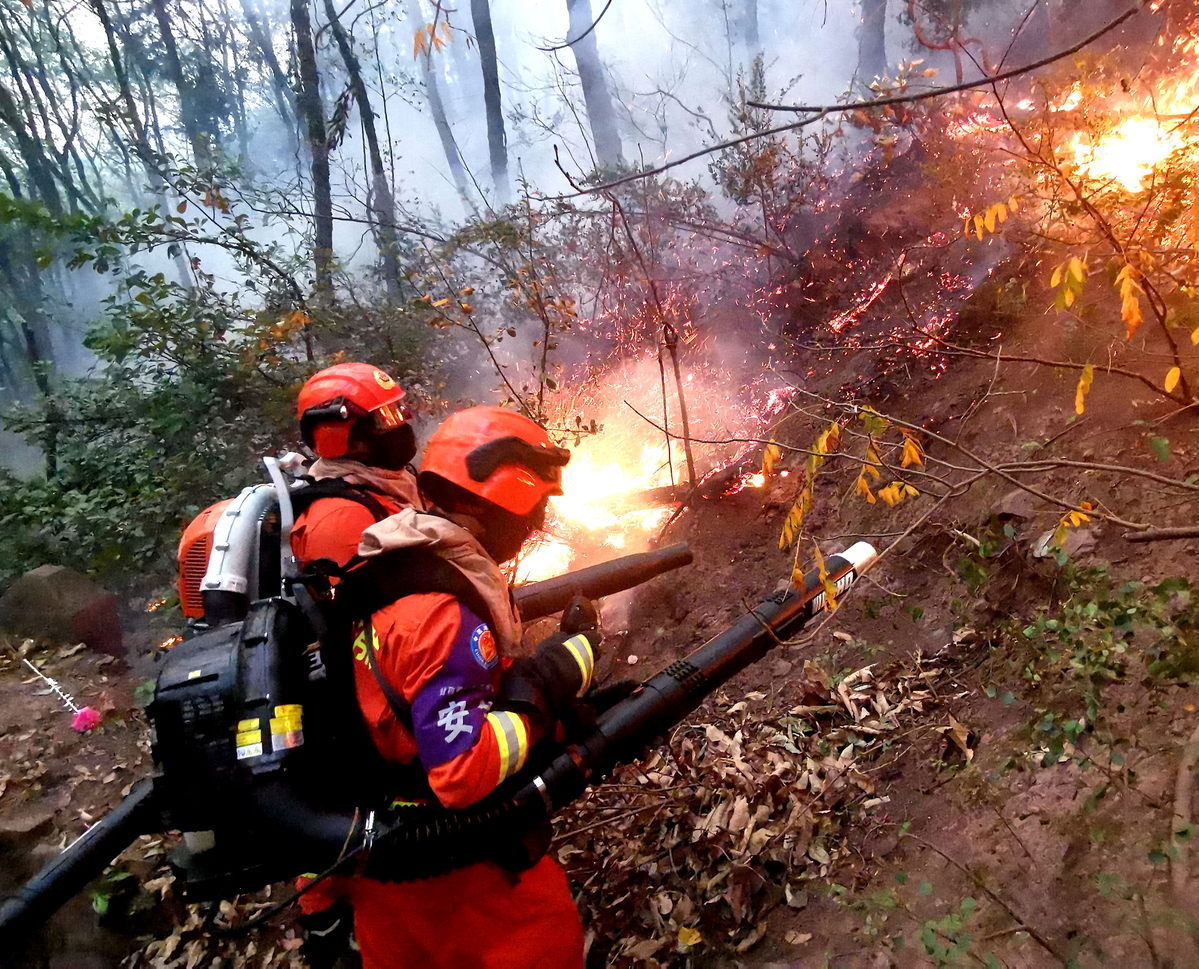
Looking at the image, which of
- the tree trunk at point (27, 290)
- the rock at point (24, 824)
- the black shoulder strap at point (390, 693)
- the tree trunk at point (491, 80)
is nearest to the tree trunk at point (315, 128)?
the tree trunk at point (491, 80)

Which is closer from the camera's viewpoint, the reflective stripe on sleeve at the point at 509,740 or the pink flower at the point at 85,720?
the reflective stripe on sleeve at the point at 509,740

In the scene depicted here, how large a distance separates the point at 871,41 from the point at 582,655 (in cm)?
1827

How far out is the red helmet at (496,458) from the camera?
8.18ft

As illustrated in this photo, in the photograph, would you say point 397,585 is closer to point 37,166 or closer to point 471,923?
point 471,923

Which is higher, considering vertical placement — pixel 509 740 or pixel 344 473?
pixel 344 473

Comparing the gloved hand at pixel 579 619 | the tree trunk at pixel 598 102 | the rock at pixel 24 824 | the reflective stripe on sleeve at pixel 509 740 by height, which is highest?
the tree trunk at pixel 598 102

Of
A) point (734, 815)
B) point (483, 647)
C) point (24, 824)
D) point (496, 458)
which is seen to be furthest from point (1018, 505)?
point (24, 824)

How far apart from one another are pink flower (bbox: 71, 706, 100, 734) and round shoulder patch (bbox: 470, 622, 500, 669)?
5.02 meters

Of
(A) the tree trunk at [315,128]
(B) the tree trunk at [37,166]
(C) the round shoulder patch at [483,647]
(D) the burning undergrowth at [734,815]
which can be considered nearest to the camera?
(C) the round shoulder patch at [483,647]

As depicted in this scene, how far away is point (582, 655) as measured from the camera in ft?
8.40

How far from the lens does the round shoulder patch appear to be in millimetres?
2250

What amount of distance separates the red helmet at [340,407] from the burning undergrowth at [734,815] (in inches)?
104

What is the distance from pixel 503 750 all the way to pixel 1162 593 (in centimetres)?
263

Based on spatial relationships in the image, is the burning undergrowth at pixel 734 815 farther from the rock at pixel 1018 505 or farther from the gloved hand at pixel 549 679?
the gloved hand at pixel 549 679
